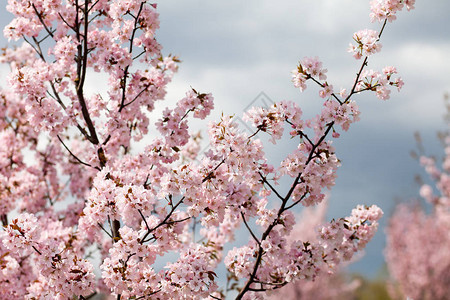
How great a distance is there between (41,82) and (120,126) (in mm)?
888

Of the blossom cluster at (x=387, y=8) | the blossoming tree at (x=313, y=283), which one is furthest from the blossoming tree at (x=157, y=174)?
the blossoming tree at (x=313, y=283)

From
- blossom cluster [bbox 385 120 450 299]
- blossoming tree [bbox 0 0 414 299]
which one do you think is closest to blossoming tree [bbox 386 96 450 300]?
blossom cluster [bbox 385 120 450 299]

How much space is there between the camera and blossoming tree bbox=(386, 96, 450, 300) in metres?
14.7

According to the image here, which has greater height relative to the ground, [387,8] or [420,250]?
[420,250]

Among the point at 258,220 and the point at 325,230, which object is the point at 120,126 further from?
the point at 325,230

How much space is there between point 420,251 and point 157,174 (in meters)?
12.6

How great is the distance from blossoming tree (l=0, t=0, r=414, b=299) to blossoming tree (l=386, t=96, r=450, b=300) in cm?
1078

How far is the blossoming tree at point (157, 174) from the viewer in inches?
155

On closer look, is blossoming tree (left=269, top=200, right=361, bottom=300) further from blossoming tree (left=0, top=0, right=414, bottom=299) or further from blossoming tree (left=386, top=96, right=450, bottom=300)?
blossoming tree (left=0, top=0, right=414, bottom=299)

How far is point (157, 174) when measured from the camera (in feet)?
15.6

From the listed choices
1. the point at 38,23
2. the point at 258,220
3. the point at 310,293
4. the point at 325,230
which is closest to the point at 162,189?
the point at 258,220

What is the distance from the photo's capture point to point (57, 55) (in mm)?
5312

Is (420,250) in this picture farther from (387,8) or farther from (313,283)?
(387,8)

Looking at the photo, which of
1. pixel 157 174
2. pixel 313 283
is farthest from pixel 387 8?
pixel 313 283
